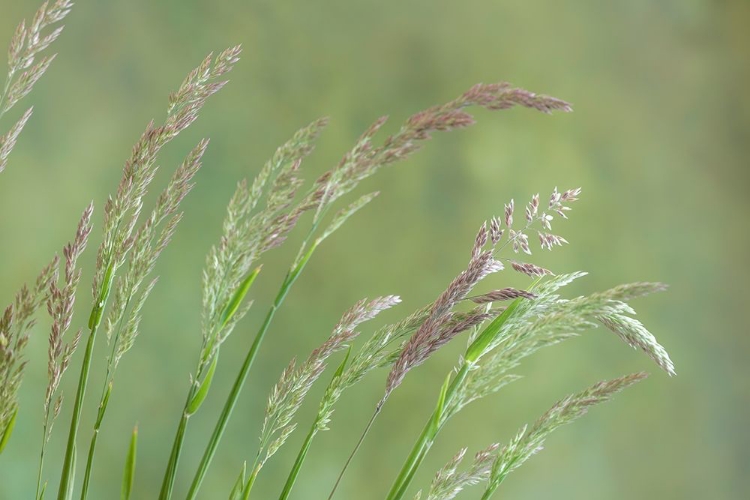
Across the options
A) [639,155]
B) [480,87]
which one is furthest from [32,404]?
[639,155]

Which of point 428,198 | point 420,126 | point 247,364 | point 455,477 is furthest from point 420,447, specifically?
point 428,198

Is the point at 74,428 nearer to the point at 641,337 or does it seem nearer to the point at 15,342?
the point at 15,342

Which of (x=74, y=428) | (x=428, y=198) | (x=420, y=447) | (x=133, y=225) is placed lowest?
(x=428, y=198)

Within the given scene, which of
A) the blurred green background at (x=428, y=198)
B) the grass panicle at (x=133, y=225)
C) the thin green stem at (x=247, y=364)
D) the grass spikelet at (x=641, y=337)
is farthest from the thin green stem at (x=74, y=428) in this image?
the blurred green background at (x=428, y=198)

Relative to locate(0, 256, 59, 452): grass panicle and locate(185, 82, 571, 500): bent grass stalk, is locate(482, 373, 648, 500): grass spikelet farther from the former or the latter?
locate(0, 256, 59, 452): grass panicle

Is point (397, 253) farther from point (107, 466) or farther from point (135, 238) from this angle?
point (135, 238)

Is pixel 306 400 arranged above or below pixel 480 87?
below

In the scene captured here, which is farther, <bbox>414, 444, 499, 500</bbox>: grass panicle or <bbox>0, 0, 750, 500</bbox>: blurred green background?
<bbox>0, 0, 750, 500</bbox>: blurred green background

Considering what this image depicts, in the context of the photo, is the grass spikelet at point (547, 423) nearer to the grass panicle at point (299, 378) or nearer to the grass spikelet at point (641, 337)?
the grass spikelet at point (641, 337)

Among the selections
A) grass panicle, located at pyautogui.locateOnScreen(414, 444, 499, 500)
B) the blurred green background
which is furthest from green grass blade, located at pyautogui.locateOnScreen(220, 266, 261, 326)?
the blurred green background
